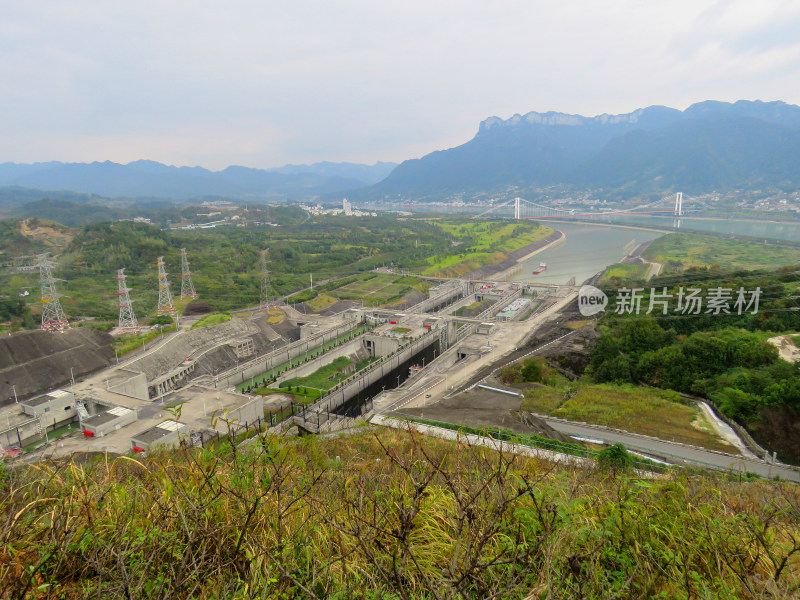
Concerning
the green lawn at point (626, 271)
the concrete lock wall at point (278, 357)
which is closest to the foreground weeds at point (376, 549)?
the concrete lock wall at point (278, 357)

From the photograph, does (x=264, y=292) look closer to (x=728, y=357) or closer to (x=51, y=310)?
(x=51, y=310)

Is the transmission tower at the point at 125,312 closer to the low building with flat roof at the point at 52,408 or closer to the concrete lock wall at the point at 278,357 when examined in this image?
the concrete lock wall at the point at 278,357

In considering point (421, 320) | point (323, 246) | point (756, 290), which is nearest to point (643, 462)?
point (756, 290)

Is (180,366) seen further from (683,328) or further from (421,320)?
(683,328)

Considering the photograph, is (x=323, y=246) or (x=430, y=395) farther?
(x=323, y=246)

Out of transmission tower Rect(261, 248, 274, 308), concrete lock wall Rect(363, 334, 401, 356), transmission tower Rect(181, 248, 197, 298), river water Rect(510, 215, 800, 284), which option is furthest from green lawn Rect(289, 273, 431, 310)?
river water Rect(510, 215, 800, 284)

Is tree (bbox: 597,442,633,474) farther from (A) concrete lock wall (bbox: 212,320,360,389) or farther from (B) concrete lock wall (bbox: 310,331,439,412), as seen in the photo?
(A) concrete lock wall (bbox: 212,320,360,389)
